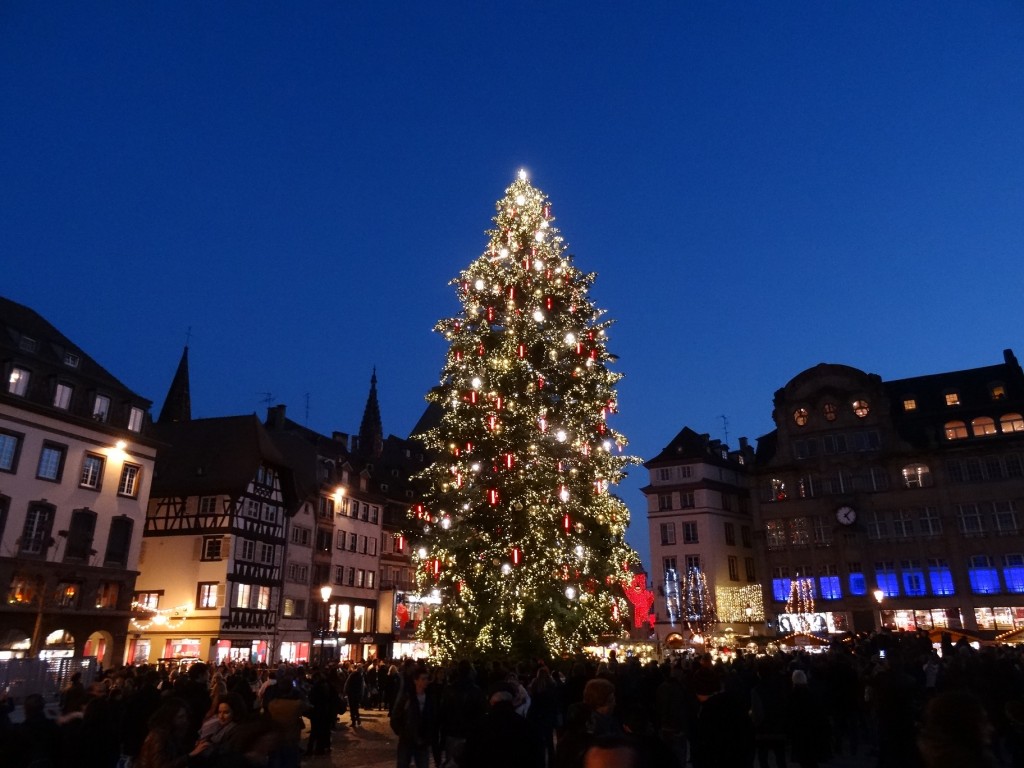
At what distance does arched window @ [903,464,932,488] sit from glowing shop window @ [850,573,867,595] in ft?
23.8

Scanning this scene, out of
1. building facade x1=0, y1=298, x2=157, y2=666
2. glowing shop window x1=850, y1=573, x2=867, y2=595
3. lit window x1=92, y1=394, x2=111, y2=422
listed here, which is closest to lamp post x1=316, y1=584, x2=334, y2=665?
building facade x1=0, y1=298, x2=157, y2=666

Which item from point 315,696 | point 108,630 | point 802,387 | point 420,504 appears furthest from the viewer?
point 802,387

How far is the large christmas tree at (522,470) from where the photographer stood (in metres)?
22.8

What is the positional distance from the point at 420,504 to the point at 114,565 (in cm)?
2295

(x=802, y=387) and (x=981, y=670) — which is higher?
(x=802, y=387)

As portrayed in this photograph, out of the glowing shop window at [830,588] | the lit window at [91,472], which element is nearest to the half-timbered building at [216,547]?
the lit window at [91,472]

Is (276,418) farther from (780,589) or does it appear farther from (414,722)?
(414,722)

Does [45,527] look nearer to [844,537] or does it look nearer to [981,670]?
[981,670]

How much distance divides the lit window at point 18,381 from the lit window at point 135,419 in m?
5.95

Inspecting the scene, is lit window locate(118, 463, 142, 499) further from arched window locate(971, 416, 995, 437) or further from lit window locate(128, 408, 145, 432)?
arched window locate(971, 416, 995, 437)

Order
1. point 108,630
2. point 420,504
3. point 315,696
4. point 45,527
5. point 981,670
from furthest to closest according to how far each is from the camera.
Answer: point 108,630 → point 45,527 → point 420,504 → point 315,696 → point 981,670

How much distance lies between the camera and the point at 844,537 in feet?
181

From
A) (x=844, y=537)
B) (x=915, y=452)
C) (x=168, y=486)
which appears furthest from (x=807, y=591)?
(x=168, y=486)

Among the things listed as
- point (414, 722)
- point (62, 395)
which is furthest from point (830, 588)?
point (414, 722)
